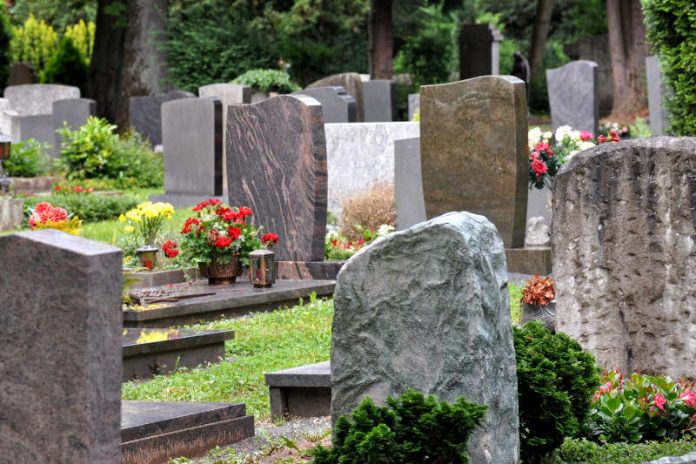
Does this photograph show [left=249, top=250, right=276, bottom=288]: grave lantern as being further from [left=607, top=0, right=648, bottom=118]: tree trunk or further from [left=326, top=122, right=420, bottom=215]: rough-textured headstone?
[left=607, top=0, right=648, bottom=118]: tree trunk

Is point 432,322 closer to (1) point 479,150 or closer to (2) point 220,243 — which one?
(2) point 220,243

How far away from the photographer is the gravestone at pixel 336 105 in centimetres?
1881

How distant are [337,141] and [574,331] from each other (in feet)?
30.9

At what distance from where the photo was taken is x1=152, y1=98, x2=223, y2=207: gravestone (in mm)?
17172

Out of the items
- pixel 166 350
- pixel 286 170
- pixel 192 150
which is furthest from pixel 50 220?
pixel 192 150

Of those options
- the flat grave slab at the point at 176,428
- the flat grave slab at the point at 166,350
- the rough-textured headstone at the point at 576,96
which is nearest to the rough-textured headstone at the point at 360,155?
the rough-textured headstone at the point at 576,96

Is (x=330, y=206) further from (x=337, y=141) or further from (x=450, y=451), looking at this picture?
(x=450, y=451)

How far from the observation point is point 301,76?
1465 inches

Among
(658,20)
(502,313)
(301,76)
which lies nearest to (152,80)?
(301,76)

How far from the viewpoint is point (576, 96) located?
22828mm

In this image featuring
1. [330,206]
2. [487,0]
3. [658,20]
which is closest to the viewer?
[658,20]

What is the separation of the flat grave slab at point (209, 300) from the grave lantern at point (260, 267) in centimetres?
7

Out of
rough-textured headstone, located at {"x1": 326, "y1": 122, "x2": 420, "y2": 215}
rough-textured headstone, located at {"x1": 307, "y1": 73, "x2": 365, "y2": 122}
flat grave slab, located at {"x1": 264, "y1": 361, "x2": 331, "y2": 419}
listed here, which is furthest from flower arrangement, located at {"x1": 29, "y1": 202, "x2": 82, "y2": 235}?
rough-textured headstone, located at {"x1": 307, "y1": 73, "x2": 365, "y2": 122}

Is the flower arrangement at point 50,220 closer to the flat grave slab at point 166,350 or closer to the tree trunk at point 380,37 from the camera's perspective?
the flat grave slab at point 166,350
